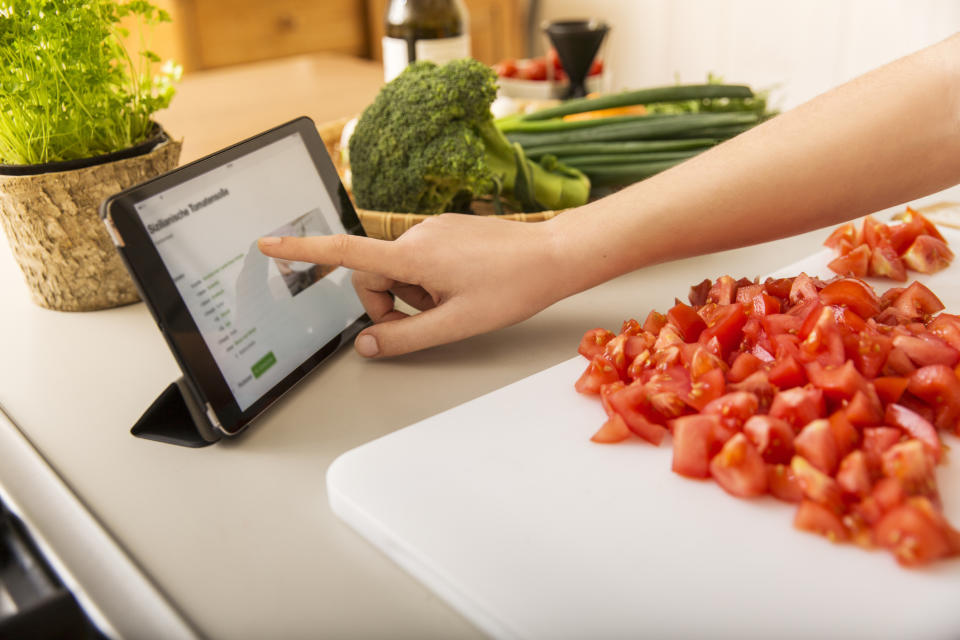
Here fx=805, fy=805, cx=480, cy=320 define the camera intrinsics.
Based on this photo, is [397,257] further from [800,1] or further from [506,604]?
[800,1]

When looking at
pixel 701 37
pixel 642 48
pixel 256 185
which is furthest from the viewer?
pixel 642 48

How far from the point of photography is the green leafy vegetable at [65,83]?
3.06 feet

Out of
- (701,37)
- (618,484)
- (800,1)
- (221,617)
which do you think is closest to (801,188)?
(618,484)

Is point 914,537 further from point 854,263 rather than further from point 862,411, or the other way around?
point 854,263

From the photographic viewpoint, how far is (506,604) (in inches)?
23.0

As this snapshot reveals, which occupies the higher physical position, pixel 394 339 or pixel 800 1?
pixel 800 1

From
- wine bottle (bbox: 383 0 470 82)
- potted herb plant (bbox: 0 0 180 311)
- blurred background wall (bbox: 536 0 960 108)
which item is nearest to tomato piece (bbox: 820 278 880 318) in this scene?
potted herb plant (bbox: 0 0 180 311)

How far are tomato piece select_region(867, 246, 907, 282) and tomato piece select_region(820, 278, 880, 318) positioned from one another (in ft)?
0.68

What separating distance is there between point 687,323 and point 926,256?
44 cm

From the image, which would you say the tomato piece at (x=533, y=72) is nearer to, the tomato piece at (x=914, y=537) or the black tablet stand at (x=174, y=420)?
the black tablet stand at (x=174, y=420)

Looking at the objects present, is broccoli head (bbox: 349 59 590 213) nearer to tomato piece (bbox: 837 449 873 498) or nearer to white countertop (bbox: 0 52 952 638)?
white countertop (bbox: 0 52 952 638)

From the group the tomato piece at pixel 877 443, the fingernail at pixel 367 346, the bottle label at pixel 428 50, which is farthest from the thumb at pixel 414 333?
the bottle label at pixel 428 50

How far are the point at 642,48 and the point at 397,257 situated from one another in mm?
3700

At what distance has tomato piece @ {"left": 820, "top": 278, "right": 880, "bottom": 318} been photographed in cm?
88
